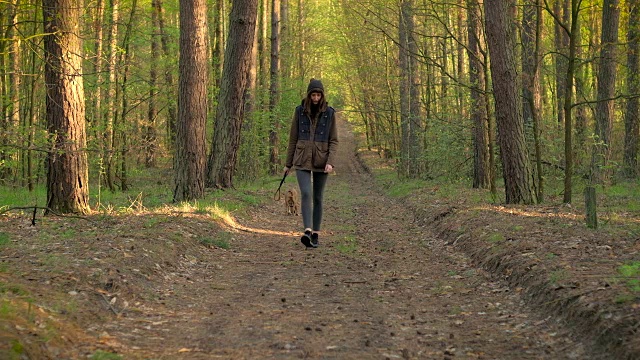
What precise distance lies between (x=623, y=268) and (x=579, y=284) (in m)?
0.69

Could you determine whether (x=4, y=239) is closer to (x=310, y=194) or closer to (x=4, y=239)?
(x=4, y=239)

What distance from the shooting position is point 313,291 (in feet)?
22.5

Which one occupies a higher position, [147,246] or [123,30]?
[123,30]

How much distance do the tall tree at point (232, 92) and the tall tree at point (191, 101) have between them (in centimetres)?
244

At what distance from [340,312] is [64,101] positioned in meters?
6.69

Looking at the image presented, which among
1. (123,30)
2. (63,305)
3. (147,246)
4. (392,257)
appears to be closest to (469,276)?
(392,257)

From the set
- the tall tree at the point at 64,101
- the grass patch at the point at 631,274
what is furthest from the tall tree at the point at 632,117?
the tall tree at the point at 64,101

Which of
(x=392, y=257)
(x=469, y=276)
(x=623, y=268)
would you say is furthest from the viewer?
(x=392, y=257)

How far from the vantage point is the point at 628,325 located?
453 centimetres

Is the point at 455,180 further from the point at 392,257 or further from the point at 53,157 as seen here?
the point at 53,157

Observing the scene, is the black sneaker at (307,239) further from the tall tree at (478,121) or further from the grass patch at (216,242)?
the tall tree at (478,121)

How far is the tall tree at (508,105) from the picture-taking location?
41.5 feet

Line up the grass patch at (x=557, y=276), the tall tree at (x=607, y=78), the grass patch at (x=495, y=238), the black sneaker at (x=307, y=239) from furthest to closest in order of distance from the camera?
the tall tree at (x=607, y=78) → the black sneaker at (x=307, y=239) → the grass patch at (x=495, y=238) → the grass patch at (x=557, y=276)

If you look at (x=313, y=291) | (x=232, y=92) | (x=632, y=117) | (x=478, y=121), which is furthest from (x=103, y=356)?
(x=632, y=117)
